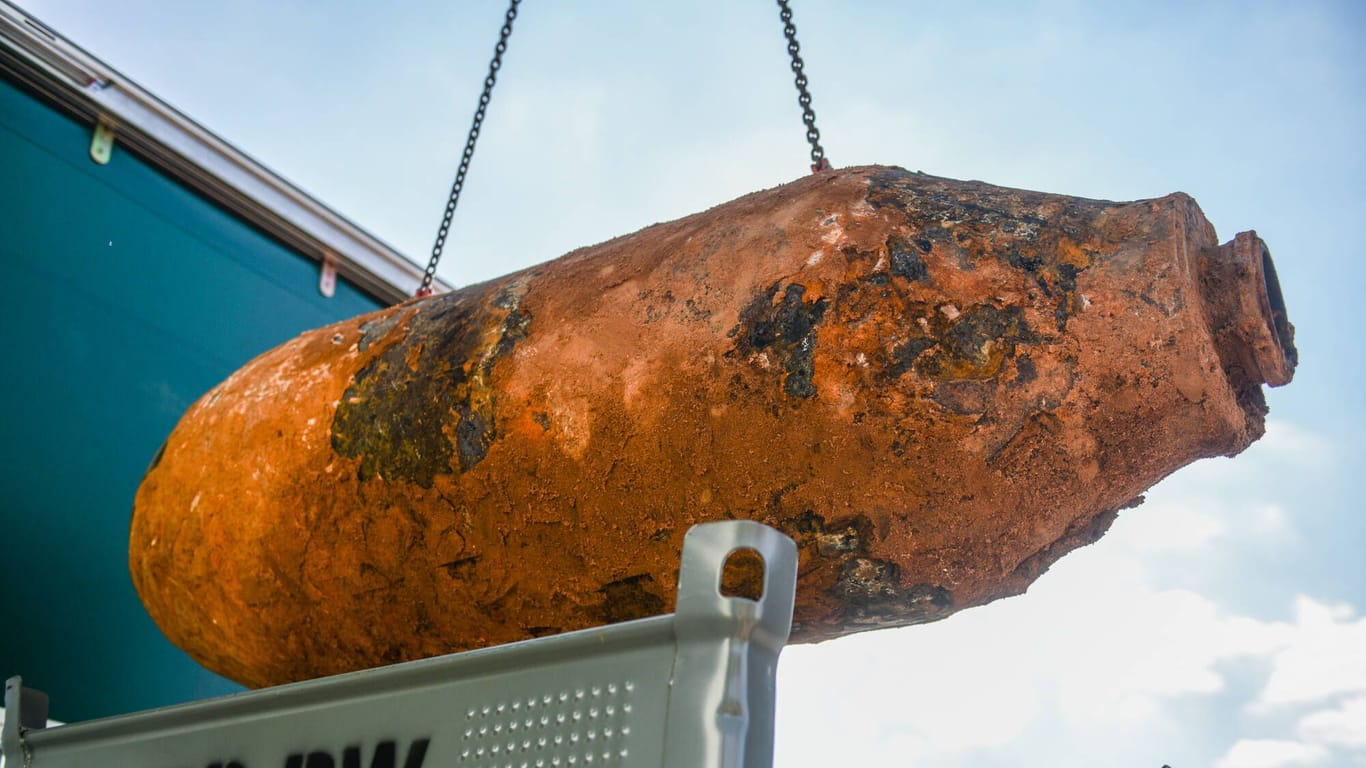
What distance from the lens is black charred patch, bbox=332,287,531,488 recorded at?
144 cm

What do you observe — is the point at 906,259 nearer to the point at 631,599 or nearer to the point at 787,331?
the point at 787,331

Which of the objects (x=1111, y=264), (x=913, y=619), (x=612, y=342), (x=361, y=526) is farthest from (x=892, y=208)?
(x=361, y=526)

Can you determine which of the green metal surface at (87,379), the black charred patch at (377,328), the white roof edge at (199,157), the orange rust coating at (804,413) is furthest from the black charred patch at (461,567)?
the white roof edge at (199,157)

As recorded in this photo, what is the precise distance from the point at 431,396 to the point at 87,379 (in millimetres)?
1502

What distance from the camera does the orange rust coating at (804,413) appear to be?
1219 mm

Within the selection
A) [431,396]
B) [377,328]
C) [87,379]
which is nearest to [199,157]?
[87,379]

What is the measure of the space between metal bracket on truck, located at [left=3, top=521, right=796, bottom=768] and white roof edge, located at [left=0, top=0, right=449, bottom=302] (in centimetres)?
182

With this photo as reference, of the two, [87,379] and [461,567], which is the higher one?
[87,379]

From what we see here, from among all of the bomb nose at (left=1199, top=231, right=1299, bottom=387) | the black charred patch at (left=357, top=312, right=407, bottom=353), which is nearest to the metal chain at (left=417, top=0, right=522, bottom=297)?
the black charred patch at (left=357, top=312, right=407, bottom=353)

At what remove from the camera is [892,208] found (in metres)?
1.32

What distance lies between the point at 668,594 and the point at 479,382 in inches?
14.7

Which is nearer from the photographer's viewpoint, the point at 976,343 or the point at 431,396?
the point at 976,343

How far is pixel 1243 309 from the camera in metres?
1.24

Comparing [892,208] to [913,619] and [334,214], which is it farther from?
[334,214]
